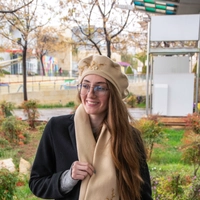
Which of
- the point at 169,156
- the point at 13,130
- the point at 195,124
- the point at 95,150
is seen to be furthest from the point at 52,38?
the point at 95,150

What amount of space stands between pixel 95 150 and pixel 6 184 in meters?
1.49

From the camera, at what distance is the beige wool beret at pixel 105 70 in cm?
119

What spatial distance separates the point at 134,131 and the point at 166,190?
4.97 feet

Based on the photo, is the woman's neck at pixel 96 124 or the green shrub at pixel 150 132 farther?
the green shrub at pixel 150 132

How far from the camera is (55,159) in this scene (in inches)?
49.4

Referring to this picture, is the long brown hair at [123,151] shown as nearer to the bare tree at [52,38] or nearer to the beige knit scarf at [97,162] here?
the beige knit scarf at [97,162]

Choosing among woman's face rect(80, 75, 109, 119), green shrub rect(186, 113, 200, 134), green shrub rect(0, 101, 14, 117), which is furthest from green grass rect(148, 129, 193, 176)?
green shrub rect(0, 101, 14, 117)

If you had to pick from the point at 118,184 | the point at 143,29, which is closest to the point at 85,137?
the point at 118,184

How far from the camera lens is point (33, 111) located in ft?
27.8

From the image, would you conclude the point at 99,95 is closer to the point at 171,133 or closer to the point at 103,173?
the point at 103,173

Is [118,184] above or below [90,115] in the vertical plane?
below

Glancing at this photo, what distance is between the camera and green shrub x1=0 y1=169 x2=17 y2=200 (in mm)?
2309

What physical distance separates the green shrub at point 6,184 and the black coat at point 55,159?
3.95 ft

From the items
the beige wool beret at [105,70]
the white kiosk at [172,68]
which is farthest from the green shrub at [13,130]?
the beige wool beret at [105,70]
